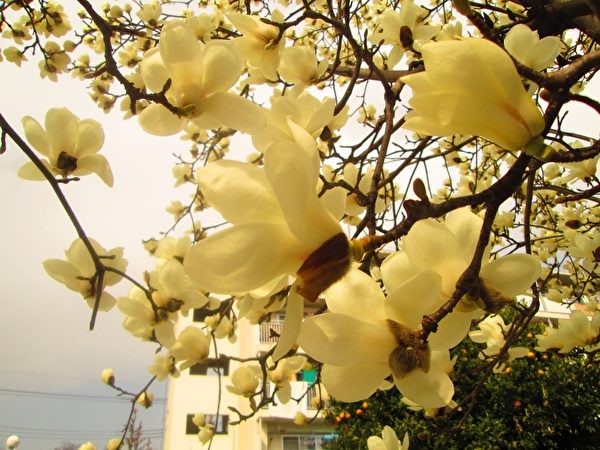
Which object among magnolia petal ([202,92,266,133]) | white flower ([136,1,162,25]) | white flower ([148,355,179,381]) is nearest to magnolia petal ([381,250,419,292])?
magnolia petal ([202,92,266,133])

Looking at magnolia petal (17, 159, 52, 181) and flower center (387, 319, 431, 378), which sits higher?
magnolia petal (17, 159, 52, 181)

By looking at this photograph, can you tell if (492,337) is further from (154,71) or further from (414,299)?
(154,71)

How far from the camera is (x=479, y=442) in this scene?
3.64m

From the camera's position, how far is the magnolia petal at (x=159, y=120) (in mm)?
790

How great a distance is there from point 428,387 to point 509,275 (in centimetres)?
16

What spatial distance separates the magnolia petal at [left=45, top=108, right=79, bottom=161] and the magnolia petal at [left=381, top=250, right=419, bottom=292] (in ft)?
2.49

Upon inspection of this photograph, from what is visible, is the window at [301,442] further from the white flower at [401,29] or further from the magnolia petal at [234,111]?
the magnolia petal at [234,111]

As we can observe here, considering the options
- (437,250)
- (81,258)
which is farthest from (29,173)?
(437,250)

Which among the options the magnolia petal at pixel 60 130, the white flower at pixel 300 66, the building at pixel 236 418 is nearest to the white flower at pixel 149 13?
the white flower at pixel 300 66

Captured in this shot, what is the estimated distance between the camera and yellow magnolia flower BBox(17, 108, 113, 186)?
3.02 feet

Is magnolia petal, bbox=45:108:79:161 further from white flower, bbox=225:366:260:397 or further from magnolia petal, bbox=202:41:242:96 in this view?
white flower, bbox=225:366:260:397

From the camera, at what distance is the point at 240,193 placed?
0.38 meters

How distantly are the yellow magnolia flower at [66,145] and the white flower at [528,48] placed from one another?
0.86 metres

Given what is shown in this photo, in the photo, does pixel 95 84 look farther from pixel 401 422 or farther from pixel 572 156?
pixel 401 422
